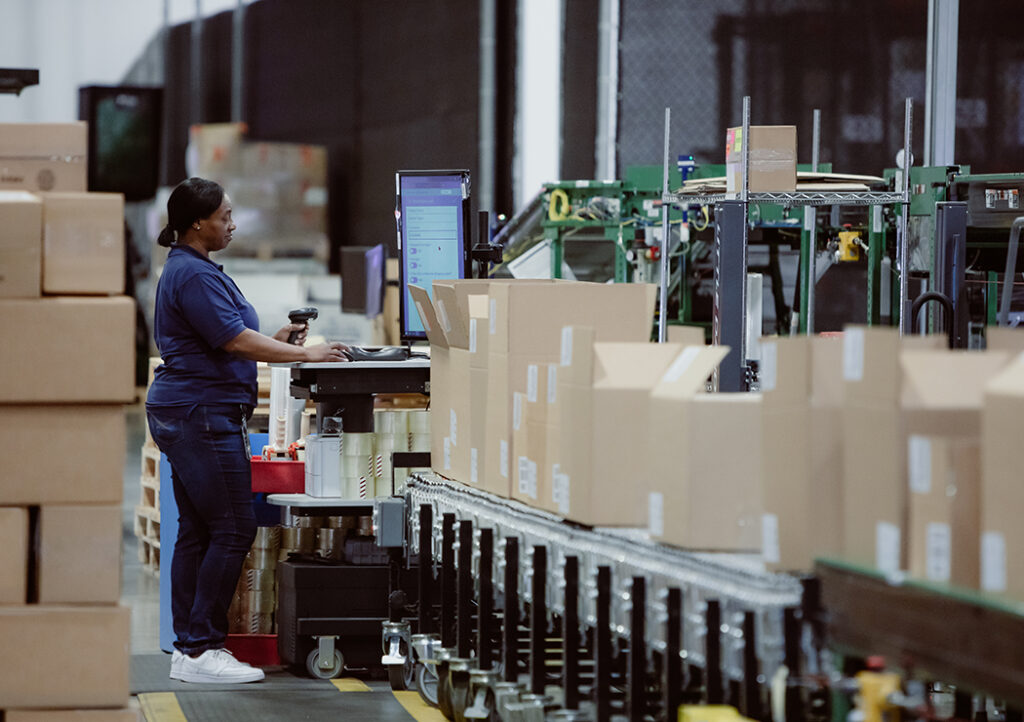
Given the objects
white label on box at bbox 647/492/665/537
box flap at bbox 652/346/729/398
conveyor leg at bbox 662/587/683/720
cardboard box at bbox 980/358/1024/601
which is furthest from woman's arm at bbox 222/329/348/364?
cardboard box at bbox 980/358/1024/601

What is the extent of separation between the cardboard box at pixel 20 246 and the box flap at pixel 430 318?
182 centimetres

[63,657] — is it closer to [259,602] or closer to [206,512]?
[206,512]

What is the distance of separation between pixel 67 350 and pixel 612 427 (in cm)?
136

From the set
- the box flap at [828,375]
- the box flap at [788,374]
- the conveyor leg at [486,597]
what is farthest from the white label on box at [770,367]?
the conveyor leg at [486,597]

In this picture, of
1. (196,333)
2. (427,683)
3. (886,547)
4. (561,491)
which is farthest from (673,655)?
(196,333)

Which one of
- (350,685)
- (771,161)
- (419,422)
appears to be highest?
(771,161)

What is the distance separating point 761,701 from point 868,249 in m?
6.37

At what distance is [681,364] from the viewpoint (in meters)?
3.73

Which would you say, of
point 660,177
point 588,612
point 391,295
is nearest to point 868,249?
point 660,177

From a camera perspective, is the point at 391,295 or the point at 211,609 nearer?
the point at 211,609

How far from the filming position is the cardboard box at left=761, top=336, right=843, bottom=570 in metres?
3.10

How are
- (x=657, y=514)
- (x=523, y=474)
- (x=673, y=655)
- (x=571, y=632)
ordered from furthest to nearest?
(x=523, y=474) < (x=571, y=632) < (x=657, y=514) < (x=673, y=655)

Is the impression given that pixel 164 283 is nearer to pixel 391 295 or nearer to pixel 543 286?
pixel 543 286

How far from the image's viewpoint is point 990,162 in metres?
13.0
